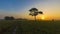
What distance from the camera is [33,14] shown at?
287ft

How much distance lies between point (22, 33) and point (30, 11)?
6591 centimetres

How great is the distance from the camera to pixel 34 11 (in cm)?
8825

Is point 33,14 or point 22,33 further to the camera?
point 33,14

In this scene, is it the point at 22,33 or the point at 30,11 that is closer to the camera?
the point at 22,33

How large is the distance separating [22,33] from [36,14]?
64504 mm

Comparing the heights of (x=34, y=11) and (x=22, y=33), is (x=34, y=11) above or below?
above

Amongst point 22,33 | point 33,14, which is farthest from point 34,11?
point 22,33

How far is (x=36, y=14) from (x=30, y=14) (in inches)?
131

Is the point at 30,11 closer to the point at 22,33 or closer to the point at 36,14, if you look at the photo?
the point at 36,14

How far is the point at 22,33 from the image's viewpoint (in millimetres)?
23766

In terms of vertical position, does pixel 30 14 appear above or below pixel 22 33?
above

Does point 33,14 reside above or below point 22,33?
above

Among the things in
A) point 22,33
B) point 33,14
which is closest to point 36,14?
point 33,14

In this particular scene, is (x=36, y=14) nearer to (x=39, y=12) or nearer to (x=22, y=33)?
(x=39, y=12)
